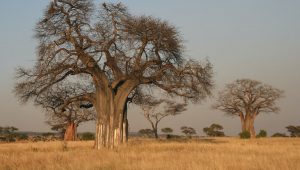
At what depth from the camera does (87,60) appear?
23484mm

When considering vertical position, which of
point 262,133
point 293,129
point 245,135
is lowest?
point 245,135

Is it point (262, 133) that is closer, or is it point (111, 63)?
point (111, 63)

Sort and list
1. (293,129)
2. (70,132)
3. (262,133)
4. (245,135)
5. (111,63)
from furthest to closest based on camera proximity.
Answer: (293,129)
(262,133)
(245,135)
(70,132)
(111,63)

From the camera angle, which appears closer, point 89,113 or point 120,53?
point 120,53

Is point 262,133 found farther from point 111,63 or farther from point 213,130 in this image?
point 111,63

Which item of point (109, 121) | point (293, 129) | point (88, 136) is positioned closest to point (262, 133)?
point (293, 129)

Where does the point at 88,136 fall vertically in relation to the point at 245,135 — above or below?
above

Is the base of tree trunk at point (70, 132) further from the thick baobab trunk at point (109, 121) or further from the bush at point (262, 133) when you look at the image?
the thick baobab trunk at point (109, 121)

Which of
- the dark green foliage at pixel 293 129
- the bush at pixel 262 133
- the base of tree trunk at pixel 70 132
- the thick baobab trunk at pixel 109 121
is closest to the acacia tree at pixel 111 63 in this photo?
the thick baobab trunk at pixel 109 121

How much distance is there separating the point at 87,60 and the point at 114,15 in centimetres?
319

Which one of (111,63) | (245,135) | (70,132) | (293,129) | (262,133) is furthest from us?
(293,129)

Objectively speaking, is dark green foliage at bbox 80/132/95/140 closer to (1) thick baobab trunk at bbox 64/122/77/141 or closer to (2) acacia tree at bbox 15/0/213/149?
(1) thick baobab trunk at bbox 64/122/77/141

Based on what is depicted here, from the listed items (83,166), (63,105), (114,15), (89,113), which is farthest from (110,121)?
(89,113)

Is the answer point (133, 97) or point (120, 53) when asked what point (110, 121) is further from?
point (133, 97)
